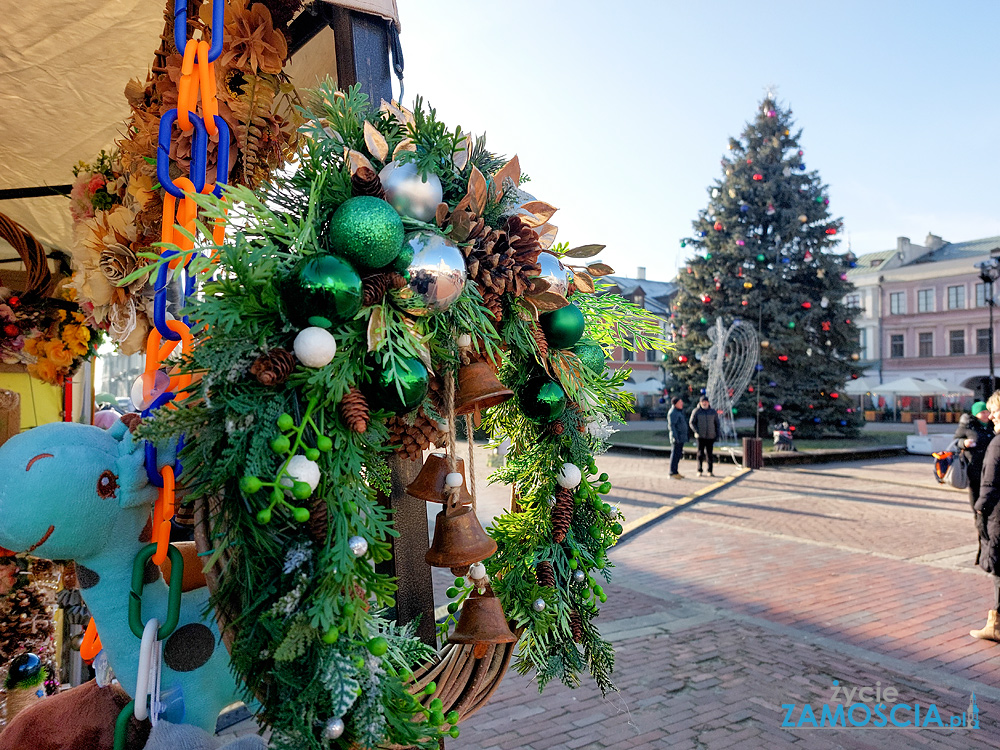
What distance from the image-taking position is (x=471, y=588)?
71.2 inches

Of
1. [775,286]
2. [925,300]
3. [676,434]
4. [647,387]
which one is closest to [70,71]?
[676,434]

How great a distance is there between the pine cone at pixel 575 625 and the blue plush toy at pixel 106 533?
2.87ft

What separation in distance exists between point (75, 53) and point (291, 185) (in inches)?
84.8

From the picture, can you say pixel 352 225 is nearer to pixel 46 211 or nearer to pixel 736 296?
pixel 46 211

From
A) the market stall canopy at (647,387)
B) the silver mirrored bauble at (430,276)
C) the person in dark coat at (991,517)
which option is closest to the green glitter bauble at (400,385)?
the silver mirrored bauble at (430,276)

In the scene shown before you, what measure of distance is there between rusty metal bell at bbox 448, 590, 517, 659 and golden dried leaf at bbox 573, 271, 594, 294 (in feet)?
2.82

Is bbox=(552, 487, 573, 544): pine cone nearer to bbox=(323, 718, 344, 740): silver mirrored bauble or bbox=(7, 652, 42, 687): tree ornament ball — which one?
bbox=(323, 718, 344, 740): silver mirrored bauble

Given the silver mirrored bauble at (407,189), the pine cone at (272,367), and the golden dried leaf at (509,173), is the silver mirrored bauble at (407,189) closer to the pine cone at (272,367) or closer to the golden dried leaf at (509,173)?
the golden dried leaf at (509,173)

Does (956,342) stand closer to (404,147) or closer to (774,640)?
(774,640)

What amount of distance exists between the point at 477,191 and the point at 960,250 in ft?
186

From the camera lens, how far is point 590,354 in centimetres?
186

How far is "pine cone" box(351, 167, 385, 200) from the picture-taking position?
1364mm

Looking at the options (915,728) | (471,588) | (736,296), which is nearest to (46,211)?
(471,588)

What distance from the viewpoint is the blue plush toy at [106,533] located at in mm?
1369
